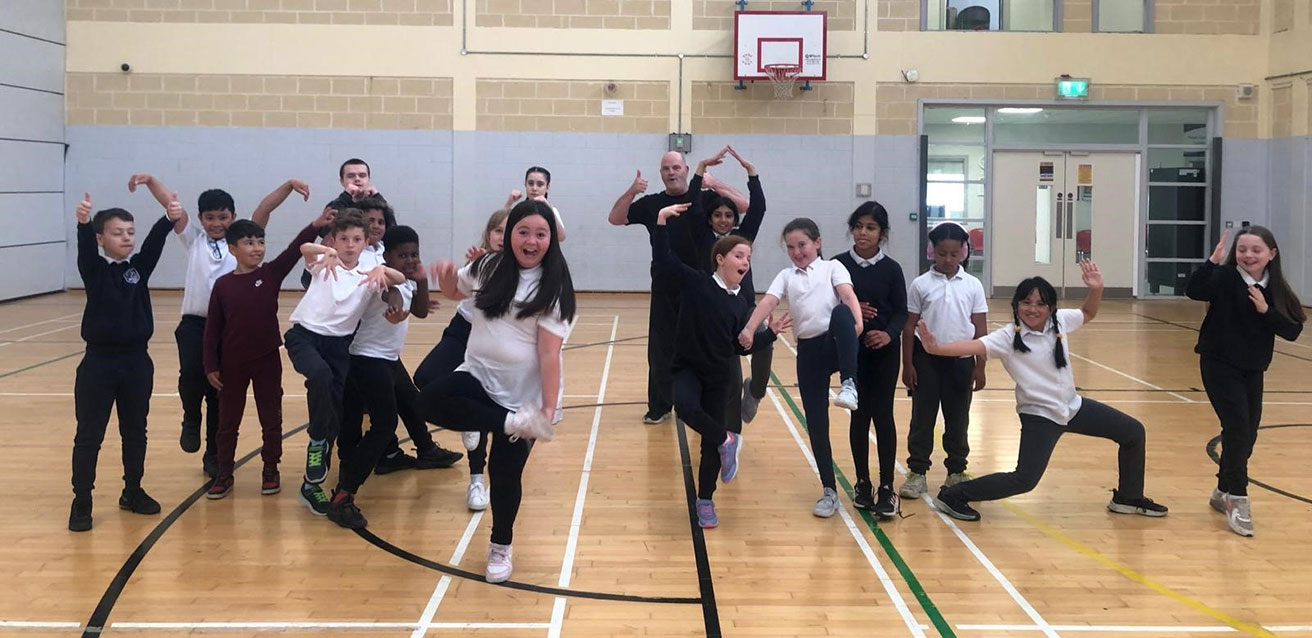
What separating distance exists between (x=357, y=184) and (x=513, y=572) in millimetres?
3048

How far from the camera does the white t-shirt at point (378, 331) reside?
18.8 ft

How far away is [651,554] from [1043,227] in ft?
49.7

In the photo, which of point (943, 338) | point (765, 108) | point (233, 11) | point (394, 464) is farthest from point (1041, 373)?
point (233, 11)

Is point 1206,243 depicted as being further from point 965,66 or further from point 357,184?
point 357,184

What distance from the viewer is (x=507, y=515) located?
4723 millimetres

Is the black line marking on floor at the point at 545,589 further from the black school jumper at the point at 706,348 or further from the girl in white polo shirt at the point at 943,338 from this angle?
the girl in white polo shirt at the point at 943,338

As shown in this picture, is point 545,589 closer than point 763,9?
Yes

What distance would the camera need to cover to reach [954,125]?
723 inches

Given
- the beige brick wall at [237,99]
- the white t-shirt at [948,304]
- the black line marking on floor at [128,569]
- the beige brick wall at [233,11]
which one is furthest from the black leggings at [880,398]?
the beige brick wall at [233,11]

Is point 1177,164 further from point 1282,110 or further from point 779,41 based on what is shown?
point 779,41

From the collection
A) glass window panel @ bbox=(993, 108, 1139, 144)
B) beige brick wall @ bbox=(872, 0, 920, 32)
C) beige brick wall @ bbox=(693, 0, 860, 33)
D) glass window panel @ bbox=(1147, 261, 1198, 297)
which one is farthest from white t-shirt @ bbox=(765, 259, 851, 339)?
glass window panel @ bbox=(1147, 261, 1198, 297)

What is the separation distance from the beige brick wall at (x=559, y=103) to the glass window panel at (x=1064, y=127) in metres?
5.46

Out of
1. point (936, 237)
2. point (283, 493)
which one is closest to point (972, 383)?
point (936, 237)

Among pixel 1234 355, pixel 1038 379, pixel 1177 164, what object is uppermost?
pixel 1177 164
